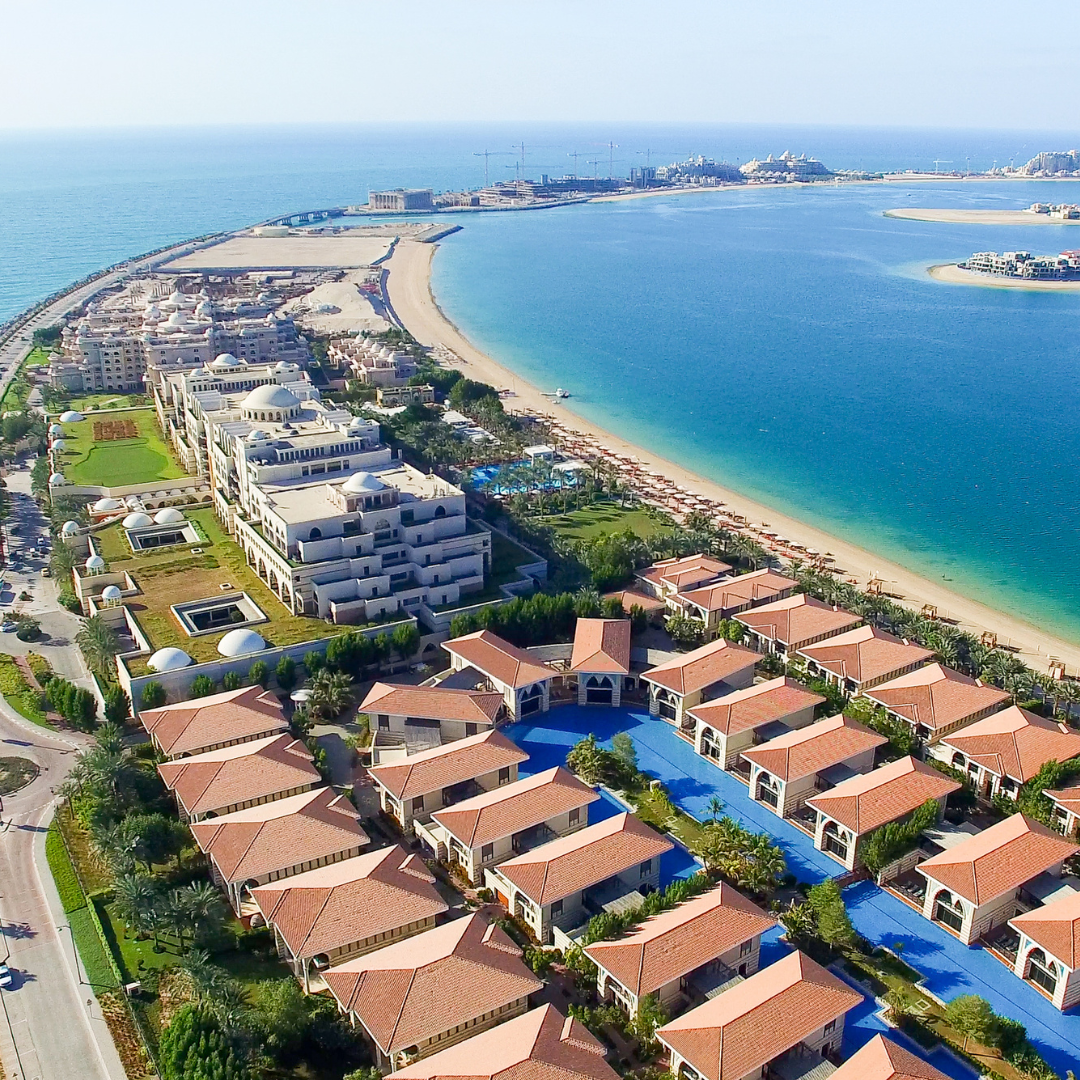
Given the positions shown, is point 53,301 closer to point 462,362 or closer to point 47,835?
point 462,362

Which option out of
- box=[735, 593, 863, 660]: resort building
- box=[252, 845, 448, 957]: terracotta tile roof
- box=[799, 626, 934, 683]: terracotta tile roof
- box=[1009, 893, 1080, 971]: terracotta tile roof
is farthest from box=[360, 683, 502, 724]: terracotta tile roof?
box=[1009, 893, 1080, 971]: terracotta tile roof

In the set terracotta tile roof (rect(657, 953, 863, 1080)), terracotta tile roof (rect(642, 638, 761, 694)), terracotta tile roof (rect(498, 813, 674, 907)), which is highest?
terracotta tile roof (rect(642, 638, 761, 694))

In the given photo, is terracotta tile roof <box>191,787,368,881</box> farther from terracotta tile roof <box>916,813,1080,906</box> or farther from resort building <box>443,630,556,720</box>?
terracotta tile roof <box>916,813,1080,906</box>

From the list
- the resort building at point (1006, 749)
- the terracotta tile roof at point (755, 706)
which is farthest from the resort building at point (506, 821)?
the resort building at point (1006, 749)

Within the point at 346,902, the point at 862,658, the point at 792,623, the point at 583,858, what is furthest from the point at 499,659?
the point at 862,658

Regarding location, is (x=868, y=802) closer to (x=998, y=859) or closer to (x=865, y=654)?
(x=998, y=859)

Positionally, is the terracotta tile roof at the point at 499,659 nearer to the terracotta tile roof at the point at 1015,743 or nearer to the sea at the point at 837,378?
the terracotta tile roof at the point at 1015,743
